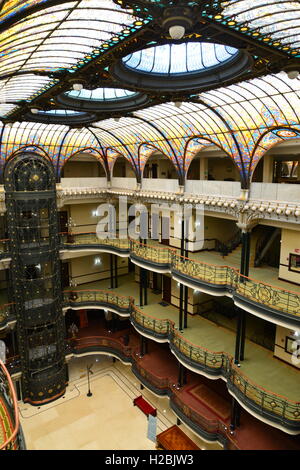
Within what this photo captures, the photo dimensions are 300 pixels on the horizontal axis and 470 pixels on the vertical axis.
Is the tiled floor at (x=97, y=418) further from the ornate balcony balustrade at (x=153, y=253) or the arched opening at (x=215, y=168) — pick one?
the arched opening at (x=215, y=168)

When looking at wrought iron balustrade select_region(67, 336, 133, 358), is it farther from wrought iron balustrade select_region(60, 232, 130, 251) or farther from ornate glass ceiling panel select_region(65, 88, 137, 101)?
ornate glass ceiling panel select_region(65, 88, 137, 101)

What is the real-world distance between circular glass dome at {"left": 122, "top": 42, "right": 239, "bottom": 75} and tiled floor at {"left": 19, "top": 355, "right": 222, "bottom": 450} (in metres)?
18.7

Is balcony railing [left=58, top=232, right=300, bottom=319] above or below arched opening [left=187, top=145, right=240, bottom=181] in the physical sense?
below

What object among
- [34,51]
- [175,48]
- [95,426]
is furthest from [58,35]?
[95,426]

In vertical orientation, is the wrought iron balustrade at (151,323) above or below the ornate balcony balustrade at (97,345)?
above

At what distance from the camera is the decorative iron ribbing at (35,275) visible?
20.2 m

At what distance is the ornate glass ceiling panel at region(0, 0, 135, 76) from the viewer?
8.34m

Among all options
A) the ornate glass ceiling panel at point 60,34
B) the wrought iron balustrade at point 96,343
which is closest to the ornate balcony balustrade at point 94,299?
the wrought iron balustrade at point 96,343

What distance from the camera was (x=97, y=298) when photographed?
25078 mm

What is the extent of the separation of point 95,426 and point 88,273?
1313 cm

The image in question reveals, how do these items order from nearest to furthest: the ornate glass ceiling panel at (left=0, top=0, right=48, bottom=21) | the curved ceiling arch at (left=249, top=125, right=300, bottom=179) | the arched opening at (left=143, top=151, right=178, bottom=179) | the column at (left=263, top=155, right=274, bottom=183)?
the ornate glass ceiling panel at (left=0, top=0, right=48, bottom=21) < the curved ceiling arch at (left=249, top=125, right=300, bottom=179) < the column at (left=263, top=155, right=274, bottom=183) < the arched opening at (left=143, top=151, right=178, bottom=179)

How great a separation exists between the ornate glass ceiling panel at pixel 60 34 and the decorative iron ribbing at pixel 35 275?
9.13 metres

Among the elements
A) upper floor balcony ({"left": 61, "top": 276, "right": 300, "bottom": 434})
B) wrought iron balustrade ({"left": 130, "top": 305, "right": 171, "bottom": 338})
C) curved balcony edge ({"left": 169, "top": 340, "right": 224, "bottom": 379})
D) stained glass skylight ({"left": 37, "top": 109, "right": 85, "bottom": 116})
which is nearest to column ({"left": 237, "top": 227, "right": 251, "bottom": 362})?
upper floor balcony ({"left": 61, "top": 276, "right": 300, "bottom": 434})

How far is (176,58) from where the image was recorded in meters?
13.2
